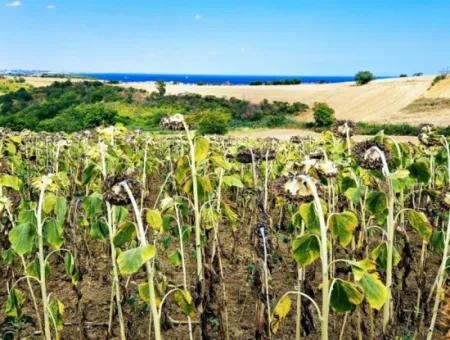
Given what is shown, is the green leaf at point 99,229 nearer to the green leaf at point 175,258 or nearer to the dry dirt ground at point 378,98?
the green leaf at point 175,258

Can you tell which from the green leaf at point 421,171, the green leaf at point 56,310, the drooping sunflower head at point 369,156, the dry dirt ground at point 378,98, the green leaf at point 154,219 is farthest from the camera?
the dry dirt ground at point 378,98

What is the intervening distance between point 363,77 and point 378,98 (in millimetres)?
15415

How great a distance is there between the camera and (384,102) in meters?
52.2

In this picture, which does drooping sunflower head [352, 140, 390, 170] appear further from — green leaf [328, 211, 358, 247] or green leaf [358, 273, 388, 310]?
green leaf [358, 273, 388, 310]

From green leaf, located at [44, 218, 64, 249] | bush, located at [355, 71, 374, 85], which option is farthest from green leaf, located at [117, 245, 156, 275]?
bush, located at [355, 71, 374, 85]

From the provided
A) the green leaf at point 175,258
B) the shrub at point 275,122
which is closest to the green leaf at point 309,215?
the green leaf at point 175,258

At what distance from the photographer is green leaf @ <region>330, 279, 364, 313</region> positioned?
2098 mm

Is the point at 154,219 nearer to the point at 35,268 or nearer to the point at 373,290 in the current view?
the point at 373,290

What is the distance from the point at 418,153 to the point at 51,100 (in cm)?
6047

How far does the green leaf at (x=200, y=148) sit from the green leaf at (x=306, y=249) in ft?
3.23

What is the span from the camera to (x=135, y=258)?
214 cm

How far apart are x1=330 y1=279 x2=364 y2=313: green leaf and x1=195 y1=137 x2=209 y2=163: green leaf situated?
115cm

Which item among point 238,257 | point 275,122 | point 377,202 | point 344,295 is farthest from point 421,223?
point 275,122

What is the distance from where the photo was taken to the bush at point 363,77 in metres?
69.2
